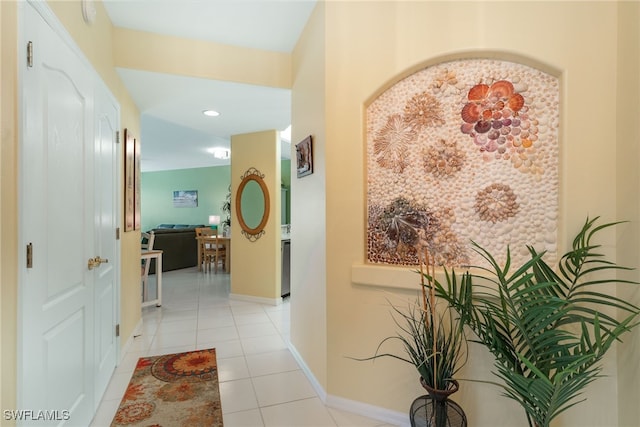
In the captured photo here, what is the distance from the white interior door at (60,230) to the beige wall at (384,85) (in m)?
1.38

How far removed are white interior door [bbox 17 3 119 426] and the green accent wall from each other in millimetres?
6993

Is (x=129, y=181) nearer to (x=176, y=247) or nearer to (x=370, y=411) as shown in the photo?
(x=370, y=411)

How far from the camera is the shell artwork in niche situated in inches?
60.9

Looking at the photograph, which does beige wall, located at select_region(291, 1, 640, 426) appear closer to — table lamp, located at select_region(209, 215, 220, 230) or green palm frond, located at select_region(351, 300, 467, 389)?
green palm frond, located at select_region(351, 300, 467, 389)

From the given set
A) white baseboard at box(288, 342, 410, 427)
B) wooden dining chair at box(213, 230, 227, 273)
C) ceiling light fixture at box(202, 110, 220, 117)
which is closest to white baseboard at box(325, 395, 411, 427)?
white baseboard at box(288, 342, 410, 427)

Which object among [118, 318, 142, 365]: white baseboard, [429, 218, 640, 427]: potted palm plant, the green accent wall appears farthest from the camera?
the green accent wall

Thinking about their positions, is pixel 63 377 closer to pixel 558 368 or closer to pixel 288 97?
pixel 558 368

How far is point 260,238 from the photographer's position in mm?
4273

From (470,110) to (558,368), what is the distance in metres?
1.31

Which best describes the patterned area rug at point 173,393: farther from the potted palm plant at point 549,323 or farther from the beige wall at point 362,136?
the potted palm plant at point 549,323

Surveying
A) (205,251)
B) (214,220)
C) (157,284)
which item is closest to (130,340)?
(157,284)

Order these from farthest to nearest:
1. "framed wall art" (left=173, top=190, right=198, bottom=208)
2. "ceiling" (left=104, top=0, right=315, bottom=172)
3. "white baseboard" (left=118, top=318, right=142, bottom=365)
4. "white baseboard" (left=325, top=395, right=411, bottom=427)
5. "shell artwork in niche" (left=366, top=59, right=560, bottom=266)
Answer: "framed wall art" (left=173, top=190, right=198, bottom=208) → "white baseboard" (left=118, top=318, right=142, bottom=365) → "ceiling" (left=104, top=0, right=315, bottom=172) → "white baseboard" (left=325, top=395, right=411, bottom=427) → "shell artwork in niche" (left=366, top=59, right=560, bottom=266)

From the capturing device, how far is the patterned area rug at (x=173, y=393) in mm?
1817

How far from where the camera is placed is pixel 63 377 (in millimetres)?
1461
